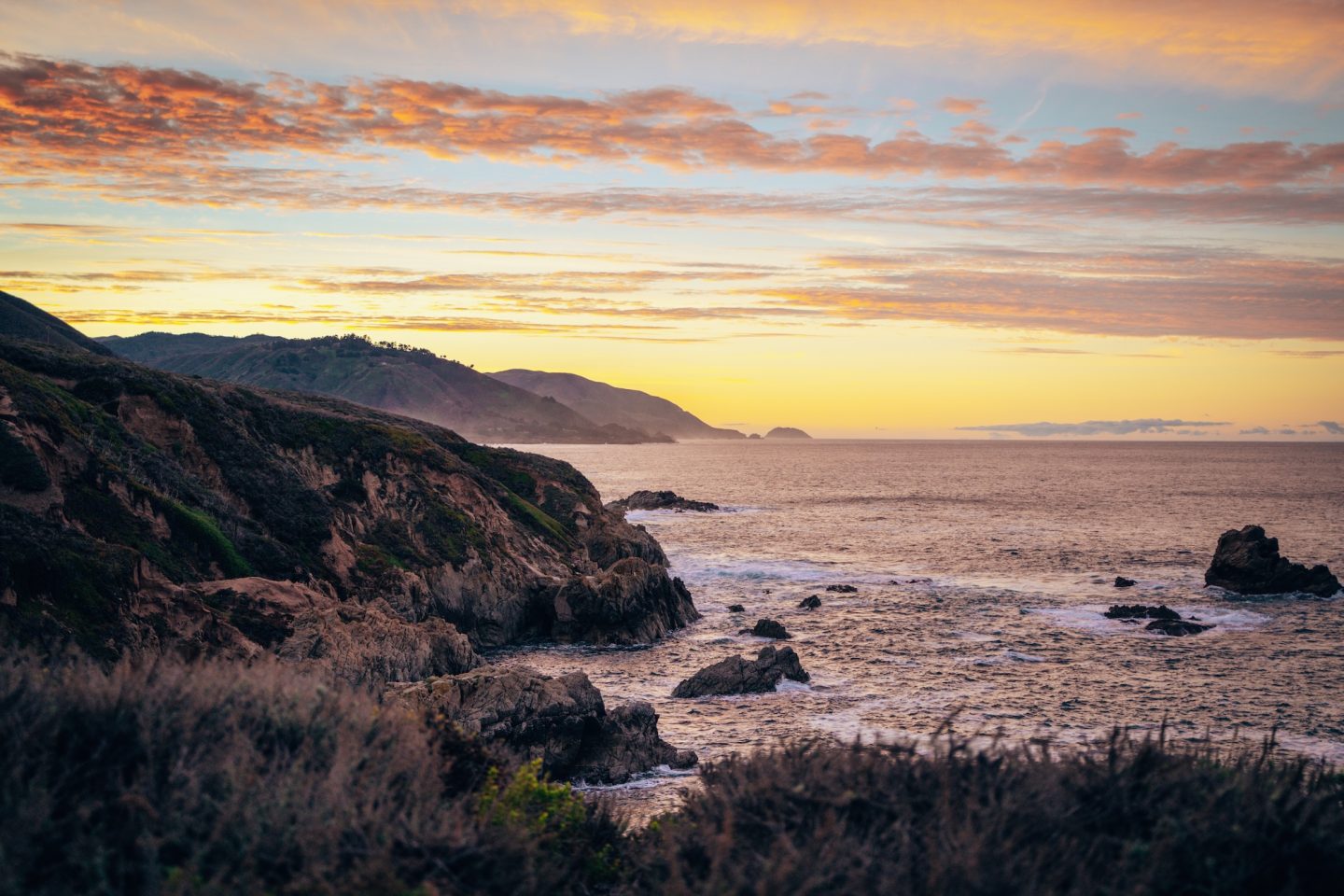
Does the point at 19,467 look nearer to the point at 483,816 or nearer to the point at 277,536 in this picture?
the point at 277,536

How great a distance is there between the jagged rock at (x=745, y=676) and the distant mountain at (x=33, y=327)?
125 meters

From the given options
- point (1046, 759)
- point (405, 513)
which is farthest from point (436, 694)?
point (405, 513)

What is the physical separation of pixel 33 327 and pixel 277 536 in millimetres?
144243

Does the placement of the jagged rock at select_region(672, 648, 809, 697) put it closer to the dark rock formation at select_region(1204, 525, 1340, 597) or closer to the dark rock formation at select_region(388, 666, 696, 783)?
the dark rock formation at select_region(388, 666, 696, 783)

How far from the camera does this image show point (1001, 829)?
944 cm

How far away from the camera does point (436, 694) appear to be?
24594 millimetres

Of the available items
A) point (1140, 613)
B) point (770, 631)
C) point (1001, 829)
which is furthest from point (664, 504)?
point (1001, 829)

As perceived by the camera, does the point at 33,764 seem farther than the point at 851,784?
No

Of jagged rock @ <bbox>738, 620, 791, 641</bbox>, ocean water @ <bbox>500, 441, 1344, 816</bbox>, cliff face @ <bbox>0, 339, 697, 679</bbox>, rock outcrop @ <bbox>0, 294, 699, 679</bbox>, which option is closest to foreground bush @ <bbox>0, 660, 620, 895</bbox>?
ocean water @ <bbox>500, 441, 1344, 816</bbox>

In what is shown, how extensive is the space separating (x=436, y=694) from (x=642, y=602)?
24.4 meters

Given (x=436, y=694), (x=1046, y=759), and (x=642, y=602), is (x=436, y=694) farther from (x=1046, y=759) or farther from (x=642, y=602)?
(x=642, y=602)

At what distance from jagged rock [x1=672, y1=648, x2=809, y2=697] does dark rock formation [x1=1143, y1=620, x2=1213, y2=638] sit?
22.0 metres

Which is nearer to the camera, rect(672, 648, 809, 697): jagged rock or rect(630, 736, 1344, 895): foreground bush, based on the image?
rect(630, 736, 1344, 895): foreground bush

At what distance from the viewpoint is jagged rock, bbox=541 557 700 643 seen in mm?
46844
